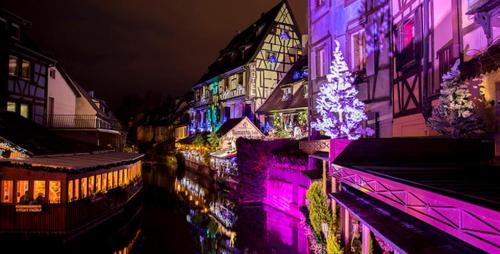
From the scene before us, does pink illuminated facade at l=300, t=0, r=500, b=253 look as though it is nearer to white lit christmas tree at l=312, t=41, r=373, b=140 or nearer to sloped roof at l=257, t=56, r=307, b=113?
white lit christmas tree at l=312, t=41, r=373, b=140

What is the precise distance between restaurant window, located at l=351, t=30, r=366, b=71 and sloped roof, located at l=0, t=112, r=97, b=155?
1578 centimetres

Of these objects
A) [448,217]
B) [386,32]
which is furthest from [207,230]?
[448,217]

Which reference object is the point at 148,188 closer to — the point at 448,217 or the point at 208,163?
the point at 208,163

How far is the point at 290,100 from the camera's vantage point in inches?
1190

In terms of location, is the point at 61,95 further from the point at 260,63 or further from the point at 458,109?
the point at 458,109

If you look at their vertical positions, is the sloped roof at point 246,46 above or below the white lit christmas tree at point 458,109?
above

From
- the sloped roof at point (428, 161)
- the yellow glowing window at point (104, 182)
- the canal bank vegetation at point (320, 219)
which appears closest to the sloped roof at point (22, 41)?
the yellow glowing window at point (104, 182)

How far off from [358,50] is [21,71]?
21.1 metres

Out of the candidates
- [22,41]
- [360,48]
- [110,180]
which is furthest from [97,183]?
[360,48]

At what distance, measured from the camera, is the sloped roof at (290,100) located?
28.2 meters

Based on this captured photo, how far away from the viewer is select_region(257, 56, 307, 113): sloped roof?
92.6ft

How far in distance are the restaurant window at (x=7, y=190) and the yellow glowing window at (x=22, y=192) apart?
24 centimetres

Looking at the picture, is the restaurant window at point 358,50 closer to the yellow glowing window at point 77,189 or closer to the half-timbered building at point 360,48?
the half-timbered building at point 360,48

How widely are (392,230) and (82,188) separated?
43.3 ft
